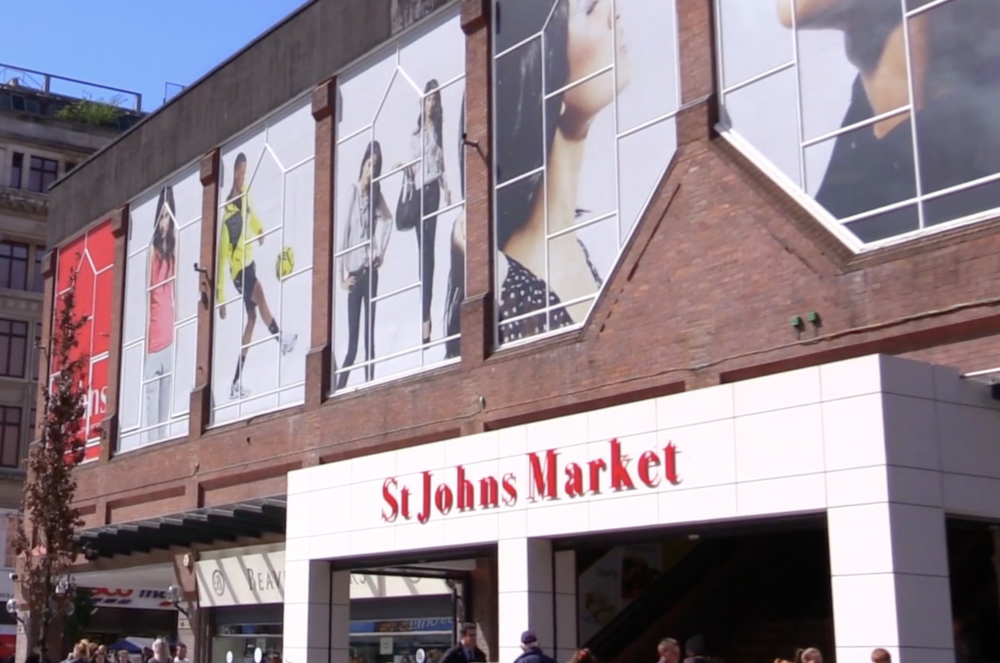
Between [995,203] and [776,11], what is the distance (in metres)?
4.65

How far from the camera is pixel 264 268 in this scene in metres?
28.2

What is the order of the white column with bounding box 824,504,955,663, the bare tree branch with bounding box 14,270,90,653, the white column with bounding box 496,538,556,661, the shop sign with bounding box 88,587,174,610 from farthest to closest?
the shop sign with bounding box 88,587,174,610 < the bare tree branch with bounding box 14,270,90,653 < the white column with bounding box 496,538,556,661 < the white column with bounding box 824,504,955,663

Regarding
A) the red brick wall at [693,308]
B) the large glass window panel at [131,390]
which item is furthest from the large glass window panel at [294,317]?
the large glass window panel at [131,390]

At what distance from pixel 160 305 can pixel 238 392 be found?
4603 mm

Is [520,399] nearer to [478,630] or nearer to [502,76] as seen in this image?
[478,630]

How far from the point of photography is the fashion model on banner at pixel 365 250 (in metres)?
24.9

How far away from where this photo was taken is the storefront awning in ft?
81.3

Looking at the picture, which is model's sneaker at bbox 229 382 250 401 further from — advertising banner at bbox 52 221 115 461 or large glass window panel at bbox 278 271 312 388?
advertising banner at bbox 52 221 115 461

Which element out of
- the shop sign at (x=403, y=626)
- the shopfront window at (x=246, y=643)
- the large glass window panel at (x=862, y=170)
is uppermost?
the large glass window panel at (x=862, y=170)

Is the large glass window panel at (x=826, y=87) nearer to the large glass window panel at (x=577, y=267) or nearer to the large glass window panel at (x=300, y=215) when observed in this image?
the large glass window panel at (x=577, y=267)

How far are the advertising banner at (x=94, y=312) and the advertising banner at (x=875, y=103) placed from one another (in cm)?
2065

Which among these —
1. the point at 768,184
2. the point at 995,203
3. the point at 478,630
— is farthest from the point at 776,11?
the point at 478,630

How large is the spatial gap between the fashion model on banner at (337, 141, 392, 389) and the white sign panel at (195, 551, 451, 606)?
386cm

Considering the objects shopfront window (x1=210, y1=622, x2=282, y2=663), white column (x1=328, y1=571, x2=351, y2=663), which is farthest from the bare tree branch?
white column (x1=328, y1=571, x2=351, y2=663)
